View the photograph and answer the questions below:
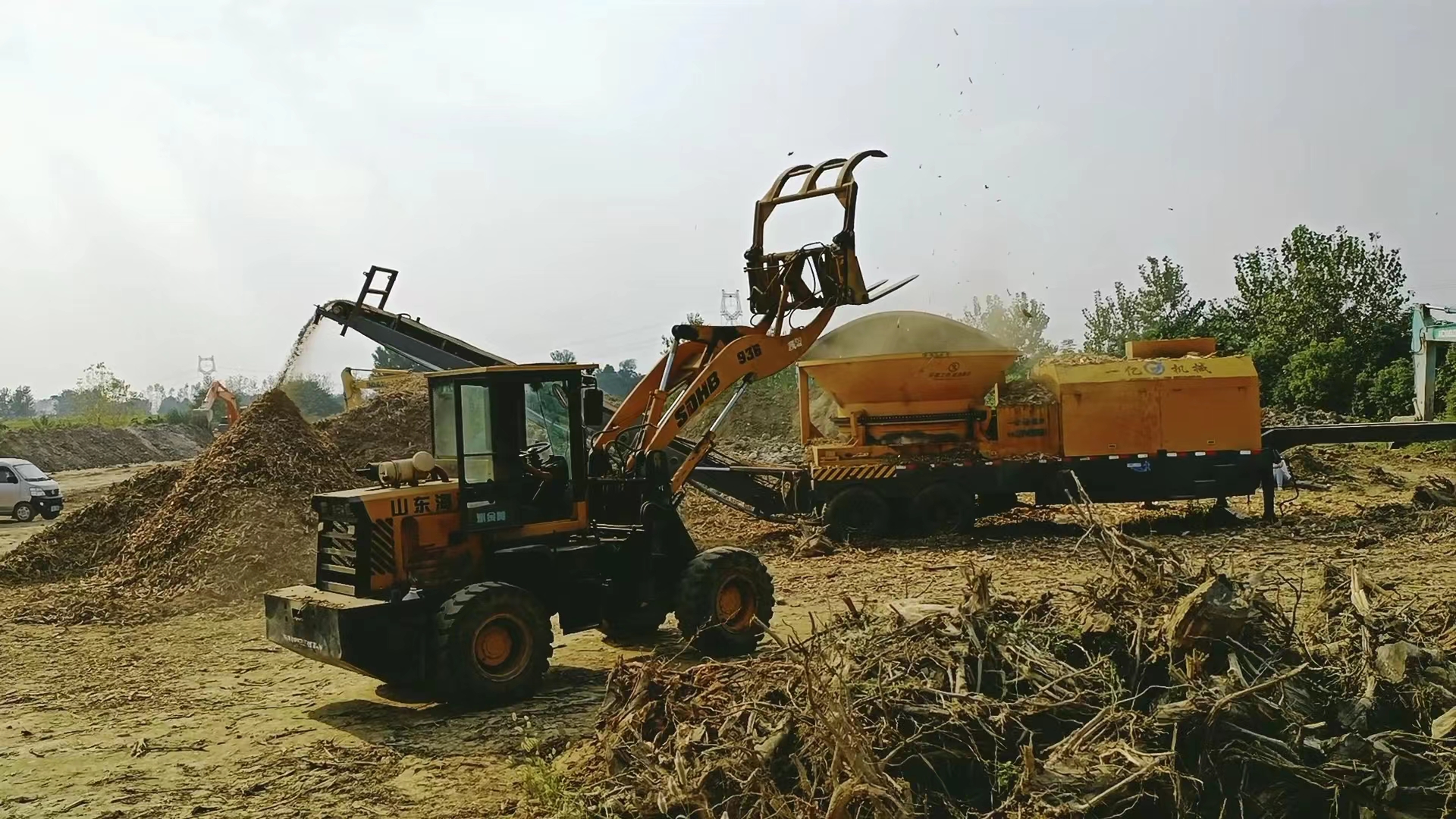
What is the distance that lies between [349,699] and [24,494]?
67.4ft

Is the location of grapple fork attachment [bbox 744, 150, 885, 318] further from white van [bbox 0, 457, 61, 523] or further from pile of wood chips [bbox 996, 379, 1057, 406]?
white van [bbox 0, 457, 61, 523]

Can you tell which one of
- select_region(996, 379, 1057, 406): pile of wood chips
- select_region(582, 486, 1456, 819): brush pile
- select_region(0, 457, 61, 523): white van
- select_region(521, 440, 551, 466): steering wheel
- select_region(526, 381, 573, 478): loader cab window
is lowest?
select_region(582, 486, 1456, 819): brush pile

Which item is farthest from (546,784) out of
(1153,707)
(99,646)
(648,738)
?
(99,646)

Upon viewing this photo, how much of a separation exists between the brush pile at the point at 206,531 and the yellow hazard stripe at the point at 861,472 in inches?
257

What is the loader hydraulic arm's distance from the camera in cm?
1061

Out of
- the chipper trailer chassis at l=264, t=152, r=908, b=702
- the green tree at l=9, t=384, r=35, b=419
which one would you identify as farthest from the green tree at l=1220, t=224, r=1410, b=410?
A: the green tree at l=9, t=384, r=35, b=419

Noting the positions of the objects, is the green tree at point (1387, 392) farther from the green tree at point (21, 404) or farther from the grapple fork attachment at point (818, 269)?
the green tree at point (21, 404)

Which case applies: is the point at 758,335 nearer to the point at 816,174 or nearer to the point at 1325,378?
the point at 816,174

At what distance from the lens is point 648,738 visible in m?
6.13

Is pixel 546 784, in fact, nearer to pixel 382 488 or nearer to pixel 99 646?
pixel 382 488

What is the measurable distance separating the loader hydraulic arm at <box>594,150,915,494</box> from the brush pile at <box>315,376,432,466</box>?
25.7 ft

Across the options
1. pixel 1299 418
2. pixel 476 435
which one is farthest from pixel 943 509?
pixel 1299 418

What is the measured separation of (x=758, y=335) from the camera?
11820 millimetres

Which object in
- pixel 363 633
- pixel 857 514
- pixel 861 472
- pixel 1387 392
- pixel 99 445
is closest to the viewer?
pixel 363 633
